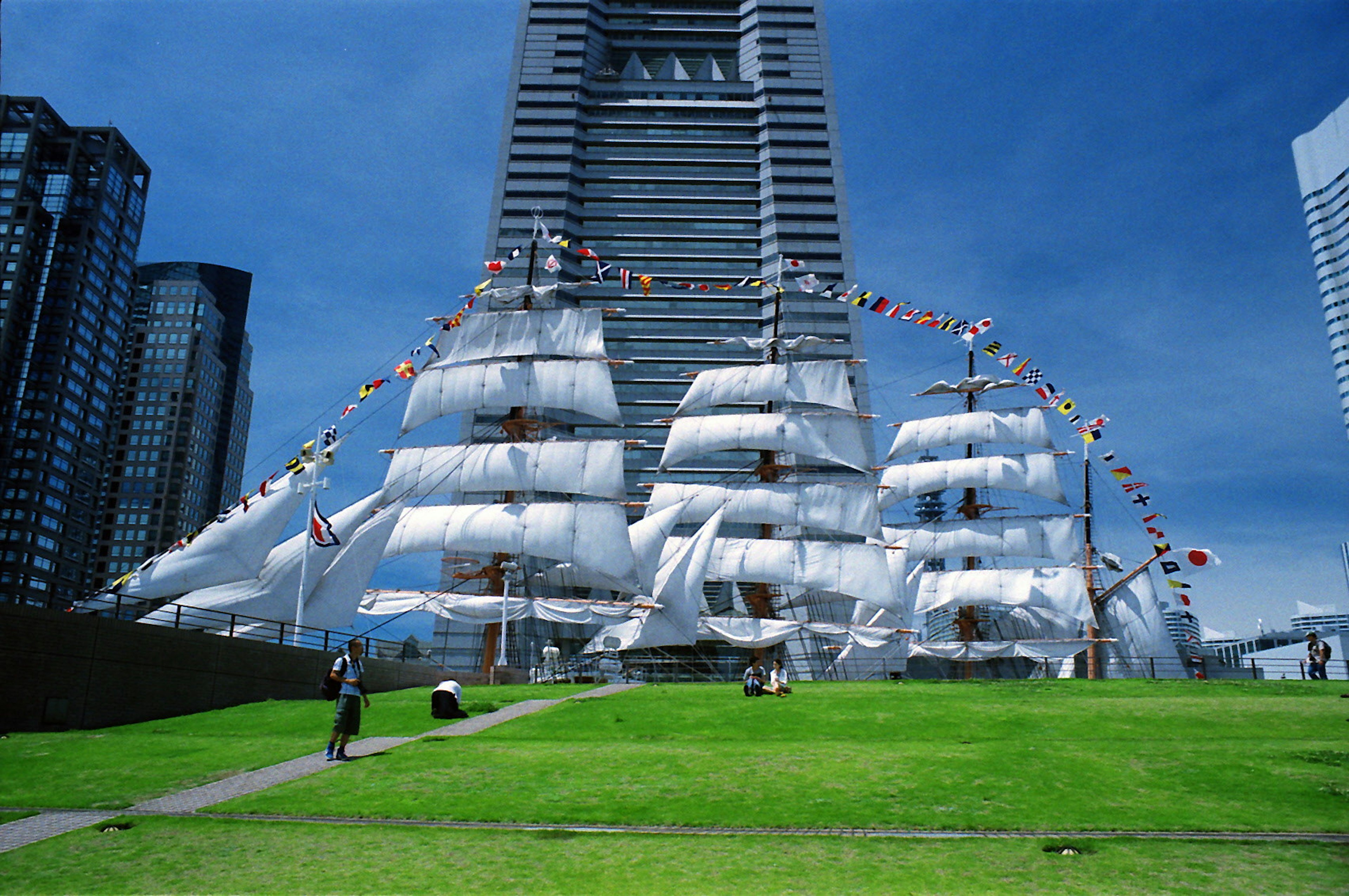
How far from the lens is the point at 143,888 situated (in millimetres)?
8961

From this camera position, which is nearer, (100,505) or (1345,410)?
(100,505)

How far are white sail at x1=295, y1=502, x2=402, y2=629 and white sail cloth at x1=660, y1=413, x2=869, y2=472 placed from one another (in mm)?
28572

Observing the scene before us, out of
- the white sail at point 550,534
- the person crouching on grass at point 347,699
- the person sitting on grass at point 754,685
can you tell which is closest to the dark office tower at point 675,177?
the white sail at point 550,534

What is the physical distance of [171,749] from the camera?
17422 mm

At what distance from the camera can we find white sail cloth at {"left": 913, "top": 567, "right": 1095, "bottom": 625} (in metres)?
65.6

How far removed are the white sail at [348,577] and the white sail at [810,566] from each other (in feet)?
73.8

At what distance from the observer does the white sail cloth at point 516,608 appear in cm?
5094

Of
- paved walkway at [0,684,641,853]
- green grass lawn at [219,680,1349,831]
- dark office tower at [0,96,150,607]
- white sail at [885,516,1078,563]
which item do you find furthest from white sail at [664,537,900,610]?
dark office tower at [0,96,150,607]

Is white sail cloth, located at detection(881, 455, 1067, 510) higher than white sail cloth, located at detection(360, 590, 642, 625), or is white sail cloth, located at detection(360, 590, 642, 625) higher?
white sail cloth, located at detection(881, 455, 1067, 510)

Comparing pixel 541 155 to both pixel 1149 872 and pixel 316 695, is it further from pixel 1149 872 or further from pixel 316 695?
pixel 1149 872

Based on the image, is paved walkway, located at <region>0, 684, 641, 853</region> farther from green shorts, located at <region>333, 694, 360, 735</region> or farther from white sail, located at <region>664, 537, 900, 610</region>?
white sail, located at <region>664, 537, 900, 610</region>

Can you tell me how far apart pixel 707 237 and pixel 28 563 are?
8216 cm

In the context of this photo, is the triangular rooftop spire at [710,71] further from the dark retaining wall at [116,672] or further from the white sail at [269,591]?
the dark retaining wall at [116,672]

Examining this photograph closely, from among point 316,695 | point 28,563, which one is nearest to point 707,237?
point 28,563
